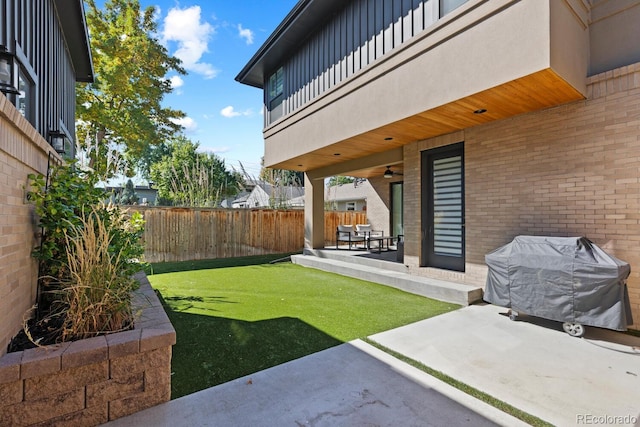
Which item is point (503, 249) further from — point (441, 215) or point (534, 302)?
point (441, 215)

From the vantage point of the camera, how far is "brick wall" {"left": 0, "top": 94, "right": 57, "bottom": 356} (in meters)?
2.12

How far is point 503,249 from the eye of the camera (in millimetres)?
4465

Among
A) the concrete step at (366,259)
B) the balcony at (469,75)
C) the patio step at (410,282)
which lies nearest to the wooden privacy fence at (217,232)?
the concrete step at (366,259)

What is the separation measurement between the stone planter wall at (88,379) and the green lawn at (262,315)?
0.35 m

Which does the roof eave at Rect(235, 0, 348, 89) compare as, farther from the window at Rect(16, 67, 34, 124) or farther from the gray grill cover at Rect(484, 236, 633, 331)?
the gray grill cover at Rect(484, 236, 633, 331)

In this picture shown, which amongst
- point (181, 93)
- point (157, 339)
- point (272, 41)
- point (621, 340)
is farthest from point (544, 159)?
point (181, 93)

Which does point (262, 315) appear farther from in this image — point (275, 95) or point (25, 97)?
point (275, 95)

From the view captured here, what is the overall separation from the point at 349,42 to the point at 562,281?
5.74 metres

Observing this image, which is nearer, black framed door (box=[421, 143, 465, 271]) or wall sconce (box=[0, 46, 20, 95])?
wall sconce (box=[0, 46, 20, 95])

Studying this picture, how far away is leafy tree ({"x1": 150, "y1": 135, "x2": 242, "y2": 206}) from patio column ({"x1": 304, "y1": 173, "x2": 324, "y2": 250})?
12.1ft

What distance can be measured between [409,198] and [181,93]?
14434 mm

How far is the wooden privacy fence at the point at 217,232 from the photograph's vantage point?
964 centimetres

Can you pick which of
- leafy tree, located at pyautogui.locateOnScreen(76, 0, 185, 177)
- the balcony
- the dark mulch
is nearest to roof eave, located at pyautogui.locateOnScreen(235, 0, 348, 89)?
the balcony

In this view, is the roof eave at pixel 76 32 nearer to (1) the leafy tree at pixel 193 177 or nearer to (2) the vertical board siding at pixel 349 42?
(1) the leafy tree at pixel 193 177
